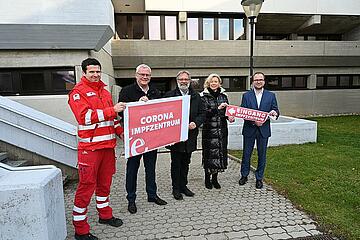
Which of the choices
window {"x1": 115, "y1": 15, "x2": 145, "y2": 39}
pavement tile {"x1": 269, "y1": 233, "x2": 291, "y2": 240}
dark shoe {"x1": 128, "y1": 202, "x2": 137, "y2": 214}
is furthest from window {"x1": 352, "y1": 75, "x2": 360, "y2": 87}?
dark shoe {"x1": 128, "y1": 202, "x2": 137, "y2": 214}

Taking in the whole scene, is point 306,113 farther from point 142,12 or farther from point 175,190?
point 175,190

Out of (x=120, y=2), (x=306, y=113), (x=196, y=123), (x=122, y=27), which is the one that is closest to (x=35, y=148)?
(x=196, y=123)

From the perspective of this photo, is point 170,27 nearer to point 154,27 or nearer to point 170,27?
point 170,27

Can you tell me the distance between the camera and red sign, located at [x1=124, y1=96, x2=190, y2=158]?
3.47 m

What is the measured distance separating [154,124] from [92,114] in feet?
3.32

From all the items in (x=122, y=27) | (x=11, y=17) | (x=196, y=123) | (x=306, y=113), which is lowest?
(x=306, y=113)

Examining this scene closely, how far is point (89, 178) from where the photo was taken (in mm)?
3102

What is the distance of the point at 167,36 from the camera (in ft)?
50.9

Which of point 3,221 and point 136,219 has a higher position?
point 3,221

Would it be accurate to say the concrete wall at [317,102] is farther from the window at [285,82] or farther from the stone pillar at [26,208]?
the stone pillar at [26,208]

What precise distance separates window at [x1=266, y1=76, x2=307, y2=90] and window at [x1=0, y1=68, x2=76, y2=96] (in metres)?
11.7

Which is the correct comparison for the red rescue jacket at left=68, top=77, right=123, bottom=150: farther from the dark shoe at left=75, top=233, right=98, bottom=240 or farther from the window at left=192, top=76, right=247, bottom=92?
the window at left=192, top=76, right=247, bottom=92

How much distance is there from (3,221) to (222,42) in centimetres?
1392

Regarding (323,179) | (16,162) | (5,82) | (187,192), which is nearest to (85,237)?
(187,192)
